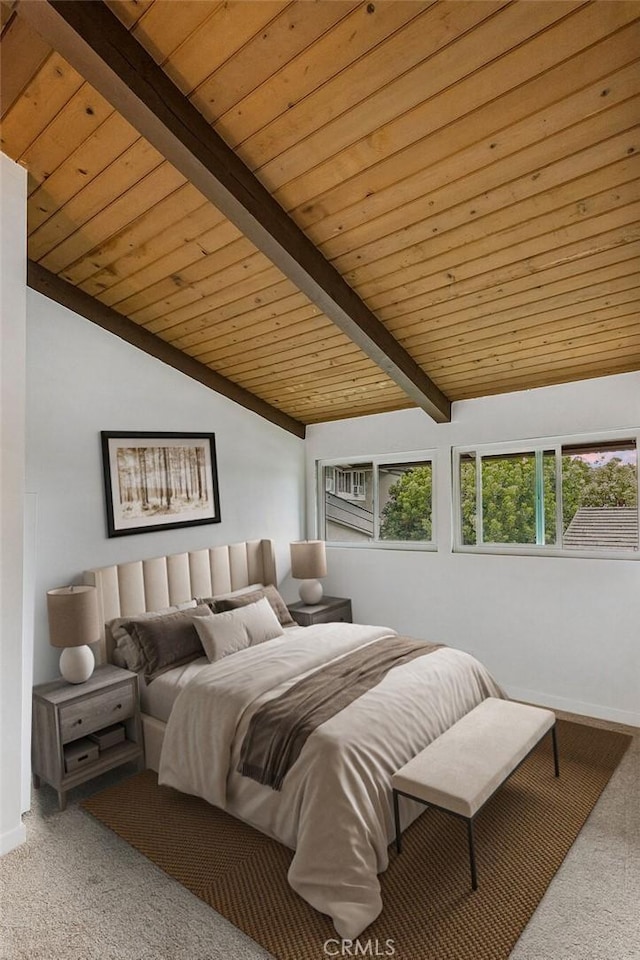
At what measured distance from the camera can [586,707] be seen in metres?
3.70

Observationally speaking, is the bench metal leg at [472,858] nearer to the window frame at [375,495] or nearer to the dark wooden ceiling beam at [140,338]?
the window frame at [375,495]

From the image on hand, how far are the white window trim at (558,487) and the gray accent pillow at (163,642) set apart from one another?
2.15m

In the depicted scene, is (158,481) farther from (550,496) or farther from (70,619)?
(550,496)

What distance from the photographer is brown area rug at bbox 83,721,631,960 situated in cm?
195

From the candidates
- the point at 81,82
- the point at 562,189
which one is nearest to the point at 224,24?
the point at 81,82

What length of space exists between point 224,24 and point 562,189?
4.68 ft

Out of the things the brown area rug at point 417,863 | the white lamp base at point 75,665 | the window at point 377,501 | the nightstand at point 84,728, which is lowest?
the brown area rug at point 417,863

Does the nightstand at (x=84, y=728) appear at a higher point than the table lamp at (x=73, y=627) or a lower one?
lower

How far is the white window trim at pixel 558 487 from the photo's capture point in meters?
3.63

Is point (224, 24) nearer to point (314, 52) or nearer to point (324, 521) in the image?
point (314, 52)

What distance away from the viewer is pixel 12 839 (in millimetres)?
2521

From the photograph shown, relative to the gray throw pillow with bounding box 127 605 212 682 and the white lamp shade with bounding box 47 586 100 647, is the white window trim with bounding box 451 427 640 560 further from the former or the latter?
the white lamp shade with bounding box 47 586 100 647

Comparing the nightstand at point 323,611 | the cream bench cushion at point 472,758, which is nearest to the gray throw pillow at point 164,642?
the nightstand at point 323,611

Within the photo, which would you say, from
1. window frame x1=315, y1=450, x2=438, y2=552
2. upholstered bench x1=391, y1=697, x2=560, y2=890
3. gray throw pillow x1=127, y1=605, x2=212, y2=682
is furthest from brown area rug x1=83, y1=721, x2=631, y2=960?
window frame x1=315, y1=450, x2=438, y2=552
